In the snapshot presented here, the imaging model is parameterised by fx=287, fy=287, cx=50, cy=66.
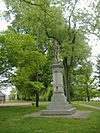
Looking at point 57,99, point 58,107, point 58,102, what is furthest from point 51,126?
point 57,99

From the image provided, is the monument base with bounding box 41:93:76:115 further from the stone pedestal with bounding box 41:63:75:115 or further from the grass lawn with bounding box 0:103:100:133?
the grass lawn with bounding box 0:103:100:133

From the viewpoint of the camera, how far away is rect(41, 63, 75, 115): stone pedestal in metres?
21.6

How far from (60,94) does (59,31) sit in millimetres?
11873

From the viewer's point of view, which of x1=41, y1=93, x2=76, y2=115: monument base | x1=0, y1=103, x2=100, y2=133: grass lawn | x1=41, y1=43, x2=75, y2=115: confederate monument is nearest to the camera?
x1=0, y1=103, x2=100, y2=133: grass lawn

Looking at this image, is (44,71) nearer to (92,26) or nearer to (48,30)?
(48,30)

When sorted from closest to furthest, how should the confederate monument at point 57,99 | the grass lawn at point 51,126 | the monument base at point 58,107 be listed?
the grass lawn at point 51,126
the monument base at point 58,107
the confederate monument at point 57,99

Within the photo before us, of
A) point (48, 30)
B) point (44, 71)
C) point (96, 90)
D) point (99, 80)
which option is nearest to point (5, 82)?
point (48, 30)

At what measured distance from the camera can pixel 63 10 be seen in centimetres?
3297

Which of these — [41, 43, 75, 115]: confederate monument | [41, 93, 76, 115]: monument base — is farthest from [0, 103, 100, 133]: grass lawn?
[41, 43, 75, 115]: confederate monument

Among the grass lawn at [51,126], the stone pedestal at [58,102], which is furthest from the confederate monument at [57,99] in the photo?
the grass lawn at [51,126]

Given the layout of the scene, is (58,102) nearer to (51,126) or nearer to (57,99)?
(57,99)

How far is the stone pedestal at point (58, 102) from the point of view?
2164 centimetres

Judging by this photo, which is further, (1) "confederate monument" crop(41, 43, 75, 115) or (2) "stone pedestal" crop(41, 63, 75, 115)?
(1) "confederate monument" crop(41, 43, 75, 115)

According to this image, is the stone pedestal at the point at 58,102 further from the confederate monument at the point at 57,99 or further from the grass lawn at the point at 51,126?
the grass lawn at the point at 51,126
